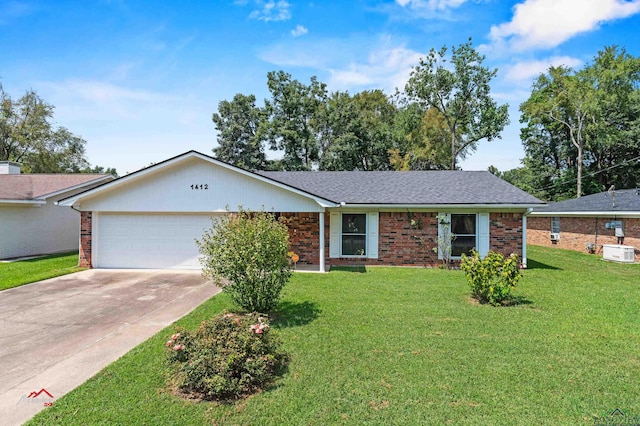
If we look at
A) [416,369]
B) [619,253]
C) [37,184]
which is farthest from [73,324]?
[619,253]

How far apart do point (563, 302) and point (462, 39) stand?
88.5ft

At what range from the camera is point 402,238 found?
1255 centimetres

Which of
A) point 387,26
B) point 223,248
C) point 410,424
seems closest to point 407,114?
point 387,26

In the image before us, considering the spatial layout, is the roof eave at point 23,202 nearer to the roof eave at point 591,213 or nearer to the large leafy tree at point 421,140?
the roof eave at point 591,213

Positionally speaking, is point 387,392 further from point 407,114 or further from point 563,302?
point 407,114

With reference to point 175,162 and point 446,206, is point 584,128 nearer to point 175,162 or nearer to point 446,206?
point 446,206

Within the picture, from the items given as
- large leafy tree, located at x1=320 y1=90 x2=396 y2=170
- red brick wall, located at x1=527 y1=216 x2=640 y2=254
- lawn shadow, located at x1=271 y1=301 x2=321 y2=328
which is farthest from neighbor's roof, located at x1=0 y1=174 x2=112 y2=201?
red brick wall, located at x1=527 y1=216 x2=640 y2=254

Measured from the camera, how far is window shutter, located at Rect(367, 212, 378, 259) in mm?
12555

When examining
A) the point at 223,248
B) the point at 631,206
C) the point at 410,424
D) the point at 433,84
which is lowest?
the point at 410,424

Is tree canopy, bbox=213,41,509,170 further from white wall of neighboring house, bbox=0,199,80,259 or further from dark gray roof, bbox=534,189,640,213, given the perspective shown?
white wall of neighboring house, bbox=0,199,80,259

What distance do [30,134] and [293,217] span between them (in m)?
31.7

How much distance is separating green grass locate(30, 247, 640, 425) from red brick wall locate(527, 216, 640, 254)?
31.7 feet

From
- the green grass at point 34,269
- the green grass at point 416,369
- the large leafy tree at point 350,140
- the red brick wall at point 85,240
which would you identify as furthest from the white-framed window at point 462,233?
the large leafy tree at point 350,140

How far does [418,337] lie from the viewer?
5.55 m
